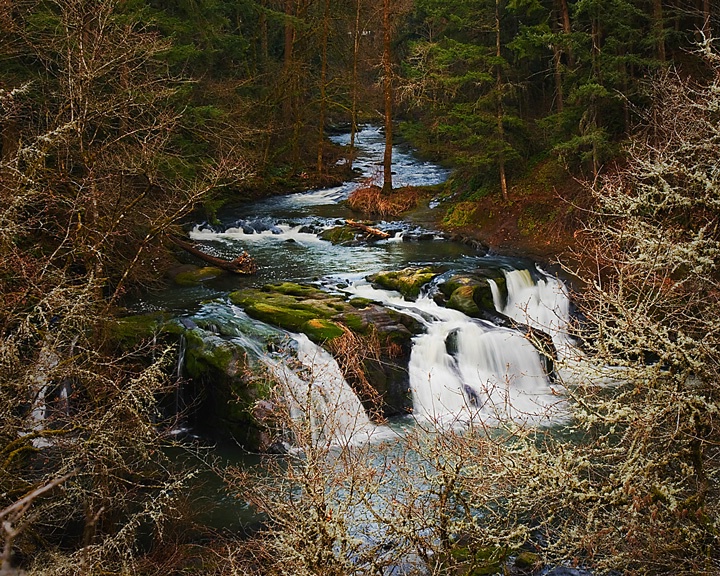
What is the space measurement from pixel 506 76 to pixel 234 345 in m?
14.3

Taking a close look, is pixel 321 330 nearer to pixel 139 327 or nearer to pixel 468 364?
pixel 468 364

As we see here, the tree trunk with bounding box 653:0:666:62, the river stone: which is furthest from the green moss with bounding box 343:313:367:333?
the tree trunk with bounding box 653:0:666:62

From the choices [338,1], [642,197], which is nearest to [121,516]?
[642,197]

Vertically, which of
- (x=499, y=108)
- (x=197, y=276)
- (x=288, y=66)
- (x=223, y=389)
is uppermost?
(x=288, y=66)

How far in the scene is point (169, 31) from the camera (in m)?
15.1

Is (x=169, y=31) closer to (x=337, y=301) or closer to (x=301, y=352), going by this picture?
(x=337, y=301)

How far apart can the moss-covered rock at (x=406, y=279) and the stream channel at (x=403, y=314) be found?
0.50 feet

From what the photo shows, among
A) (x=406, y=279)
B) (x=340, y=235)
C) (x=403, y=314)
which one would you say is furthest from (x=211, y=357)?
(x=340, y=235)

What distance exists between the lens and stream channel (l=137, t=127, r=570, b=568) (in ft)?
35.4

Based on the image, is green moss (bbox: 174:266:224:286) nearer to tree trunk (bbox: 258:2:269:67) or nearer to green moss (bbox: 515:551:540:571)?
green moss (bbox: 515:551:540:571)

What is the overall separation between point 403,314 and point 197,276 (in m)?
5.69

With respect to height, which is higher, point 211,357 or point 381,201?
point 211,357

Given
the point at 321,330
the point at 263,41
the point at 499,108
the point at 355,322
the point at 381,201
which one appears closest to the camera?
the point at 321,330

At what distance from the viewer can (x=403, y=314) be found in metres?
12.8
